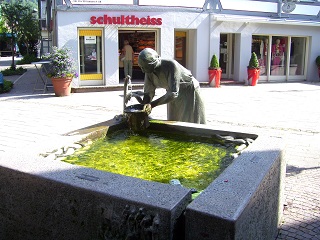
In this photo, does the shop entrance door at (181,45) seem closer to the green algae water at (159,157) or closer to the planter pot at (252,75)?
the planter pot at (252,75)

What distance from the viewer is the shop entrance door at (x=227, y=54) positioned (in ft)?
57.6

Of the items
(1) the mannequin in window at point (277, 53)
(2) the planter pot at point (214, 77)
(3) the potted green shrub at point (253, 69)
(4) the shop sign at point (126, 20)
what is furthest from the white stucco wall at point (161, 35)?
(1) the mannequin in window at point (277, 53)

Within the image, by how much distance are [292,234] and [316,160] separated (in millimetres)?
2633

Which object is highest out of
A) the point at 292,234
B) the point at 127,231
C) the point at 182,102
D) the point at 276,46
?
the point at 276,46

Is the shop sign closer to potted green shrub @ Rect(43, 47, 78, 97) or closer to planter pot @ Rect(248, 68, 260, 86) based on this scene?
potted green shrub @ Rect(43, 47, 78, 97)

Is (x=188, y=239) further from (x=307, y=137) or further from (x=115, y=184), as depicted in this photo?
(x=307, y=137)

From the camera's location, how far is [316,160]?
580cm

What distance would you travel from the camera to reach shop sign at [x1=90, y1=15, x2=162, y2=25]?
551 inches

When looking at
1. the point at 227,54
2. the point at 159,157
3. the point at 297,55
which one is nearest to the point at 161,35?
the point at 227,54

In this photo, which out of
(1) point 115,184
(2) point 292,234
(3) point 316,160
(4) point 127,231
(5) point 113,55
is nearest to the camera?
(4) point 127,231

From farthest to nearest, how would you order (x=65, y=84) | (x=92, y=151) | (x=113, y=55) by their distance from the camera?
(x=113, y=55), (x=65, y=84), (x=92, y=151)

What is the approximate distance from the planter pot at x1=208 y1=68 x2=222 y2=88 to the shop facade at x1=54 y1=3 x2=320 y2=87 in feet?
1.81

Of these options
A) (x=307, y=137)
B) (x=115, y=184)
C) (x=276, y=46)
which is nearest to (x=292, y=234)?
(x=115, y=184)

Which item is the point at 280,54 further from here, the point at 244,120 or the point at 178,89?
the point at 178,89
